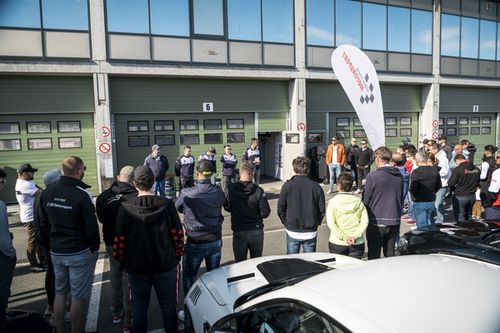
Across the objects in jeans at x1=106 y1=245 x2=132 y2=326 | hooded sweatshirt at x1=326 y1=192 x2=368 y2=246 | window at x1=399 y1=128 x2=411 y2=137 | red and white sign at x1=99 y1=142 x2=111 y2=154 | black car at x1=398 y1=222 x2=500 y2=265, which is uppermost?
window at x1=399 y1=128 x2=411 y2=137

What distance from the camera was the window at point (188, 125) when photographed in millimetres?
14396

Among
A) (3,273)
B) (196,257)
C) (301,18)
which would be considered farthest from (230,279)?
(301,18)

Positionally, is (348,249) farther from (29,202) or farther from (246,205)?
(29,202)

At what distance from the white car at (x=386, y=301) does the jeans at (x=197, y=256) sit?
5.36 feet

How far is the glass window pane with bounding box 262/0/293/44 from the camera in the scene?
14633mm

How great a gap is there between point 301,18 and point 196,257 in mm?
13293

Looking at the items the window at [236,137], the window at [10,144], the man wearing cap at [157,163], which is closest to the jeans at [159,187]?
the man wearing cap at [157,163]

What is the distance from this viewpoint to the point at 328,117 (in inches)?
654

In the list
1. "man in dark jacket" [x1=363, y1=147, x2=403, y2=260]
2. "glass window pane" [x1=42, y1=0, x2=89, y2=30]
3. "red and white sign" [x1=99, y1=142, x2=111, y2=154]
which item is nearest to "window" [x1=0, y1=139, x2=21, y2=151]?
"red and white sign" [x1=99, y1=142, x2=111, y2=154]

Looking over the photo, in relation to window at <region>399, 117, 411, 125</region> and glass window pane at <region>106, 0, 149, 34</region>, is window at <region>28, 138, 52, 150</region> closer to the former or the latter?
glass window pane at <region>106, 0, 149, 34</region>

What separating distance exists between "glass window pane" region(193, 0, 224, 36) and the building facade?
0.04 m

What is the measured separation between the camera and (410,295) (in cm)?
178

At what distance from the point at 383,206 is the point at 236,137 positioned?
35.4ft

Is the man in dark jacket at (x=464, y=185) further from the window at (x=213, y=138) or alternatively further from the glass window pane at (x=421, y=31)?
the glass window pane at (x=421, y=31)
